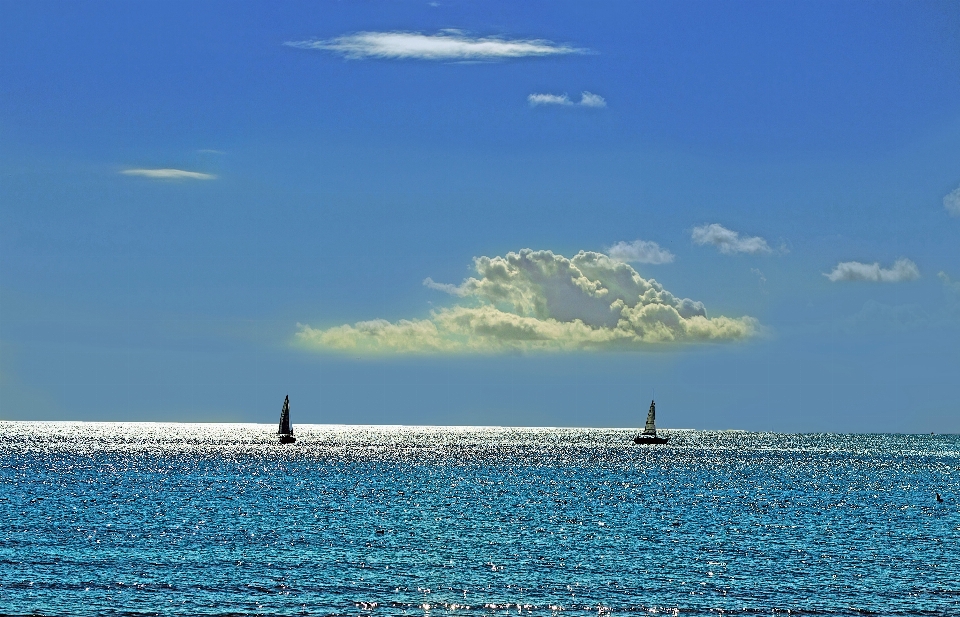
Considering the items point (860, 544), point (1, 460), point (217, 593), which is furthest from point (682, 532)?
point (1, 460)

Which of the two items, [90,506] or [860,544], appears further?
[90,506]

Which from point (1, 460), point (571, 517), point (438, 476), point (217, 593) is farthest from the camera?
point (1, 460)

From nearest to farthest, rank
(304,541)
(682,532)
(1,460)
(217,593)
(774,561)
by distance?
(217,593) < (774,561) < (304,541) < (682,532) < (1,460)

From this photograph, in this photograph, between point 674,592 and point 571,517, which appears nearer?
point 674,592

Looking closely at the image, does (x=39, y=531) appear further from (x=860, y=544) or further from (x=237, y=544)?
(x=860, y=544)

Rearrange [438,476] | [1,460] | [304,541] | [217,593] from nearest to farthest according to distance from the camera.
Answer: [217,593], [304,541], [438,476], [1,460]

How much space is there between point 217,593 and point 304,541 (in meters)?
20.0

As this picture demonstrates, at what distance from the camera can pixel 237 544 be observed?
7488 cm

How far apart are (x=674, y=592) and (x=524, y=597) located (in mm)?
8267

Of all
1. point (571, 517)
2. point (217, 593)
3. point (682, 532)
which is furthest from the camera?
point (571, 517)

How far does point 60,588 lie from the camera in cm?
5716

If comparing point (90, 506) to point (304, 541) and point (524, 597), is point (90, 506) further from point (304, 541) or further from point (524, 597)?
point (524, 597)

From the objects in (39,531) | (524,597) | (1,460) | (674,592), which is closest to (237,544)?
(39,531)

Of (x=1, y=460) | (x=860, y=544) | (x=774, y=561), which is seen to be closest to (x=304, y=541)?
(x=774, y=561)
